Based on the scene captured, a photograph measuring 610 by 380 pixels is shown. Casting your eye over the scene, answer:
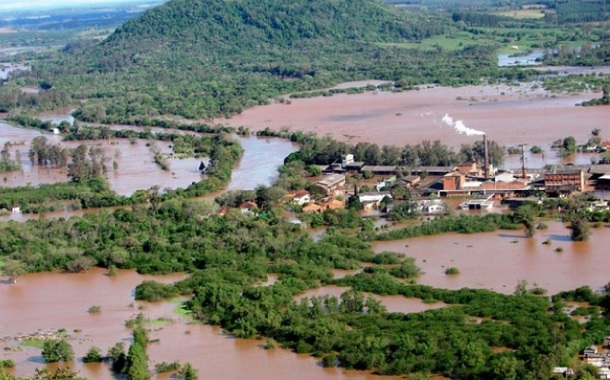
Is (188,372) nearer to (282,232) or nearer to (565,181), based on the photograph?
(282,232)

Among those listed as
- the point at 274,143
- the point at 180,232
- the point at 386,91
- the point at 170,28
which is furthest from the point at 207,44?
the point at 180,232

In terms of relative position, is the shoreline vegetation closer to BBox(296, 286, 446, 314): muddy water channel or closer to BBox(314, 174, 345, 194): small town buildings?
BBox(296, 286, 446, 314): muddy water channel

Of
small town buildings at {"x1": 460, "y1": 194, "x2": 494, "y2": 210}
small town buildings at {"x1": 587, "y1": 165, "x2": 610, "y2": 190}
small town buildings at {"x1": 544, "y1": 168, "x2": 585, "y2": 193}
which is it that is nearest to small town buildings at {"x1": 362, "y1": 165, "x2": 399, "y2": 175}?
small town buildings at {"x1": 460, "y1": 194, "x2": 494, "y2": 210}

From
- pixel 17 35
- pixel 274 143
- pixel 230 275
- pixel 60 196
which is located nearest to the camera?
pixel 230 275

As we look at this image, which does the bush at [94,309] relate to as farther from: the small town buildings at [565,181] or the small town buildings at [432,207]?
the small town buildings at [565,181]

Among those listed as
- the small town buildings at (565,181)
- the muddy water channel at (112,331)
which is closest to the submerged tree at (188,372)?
the muddy water channel at (112,331)

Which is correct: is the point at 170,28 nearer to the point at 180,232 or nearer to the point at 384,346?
the point at 180,232
